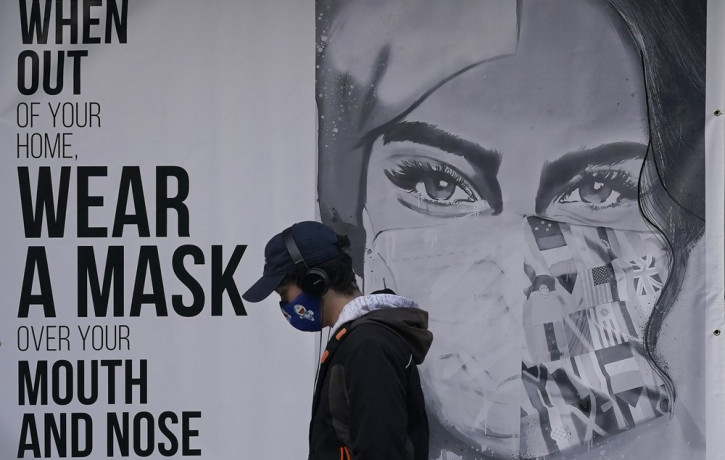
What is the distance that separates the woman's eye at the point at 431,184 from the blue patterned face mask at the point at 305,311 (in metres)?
1.35

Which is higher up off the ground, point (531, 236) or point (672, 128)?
point (672, 128)

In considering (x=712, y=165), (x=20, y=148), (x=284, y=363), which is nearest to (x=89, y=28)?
(x=20, y=148)

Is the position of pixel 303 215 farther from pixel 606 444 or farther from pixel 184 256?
pixel 606 444

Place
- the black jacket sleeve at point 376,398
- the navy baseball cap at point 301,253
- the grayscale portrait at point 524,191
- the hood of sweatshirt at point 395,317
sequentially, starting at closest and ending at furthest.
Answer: the black jacket sleeve at point 376,398
the hood of sweatshirt at point 395,317
the navy baseball cap at point 301,253
the grayscale portrait at point 524,191

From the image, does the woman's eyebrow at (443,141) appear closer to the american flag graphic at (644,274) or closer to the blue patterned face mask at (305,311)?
the american flag graphic at (644,274)

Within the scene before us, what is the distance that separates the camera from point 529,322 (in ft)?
13.0

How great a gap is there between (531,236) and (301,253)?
1583mm

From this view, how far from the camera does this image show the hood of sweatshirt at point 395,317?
2.53m

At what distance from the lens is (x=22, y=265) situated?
154 inches

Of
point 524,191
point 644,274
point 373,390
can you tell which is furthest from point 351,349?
point 644,274

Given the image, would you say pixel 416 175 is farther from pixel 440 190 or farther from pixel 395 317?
pixel 395 317

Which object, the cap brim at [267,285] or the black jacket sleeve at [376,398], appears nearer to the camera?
the black jacket sleeve at [376,398]

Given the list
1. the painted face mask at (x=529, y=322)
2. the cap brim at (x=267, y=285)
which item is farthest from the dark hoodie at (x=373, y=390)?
the painted face mask at (x=529, y=322)

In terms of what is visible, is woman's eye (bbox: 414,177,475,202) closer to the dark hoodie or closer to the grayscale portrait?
the grayscale portrait
